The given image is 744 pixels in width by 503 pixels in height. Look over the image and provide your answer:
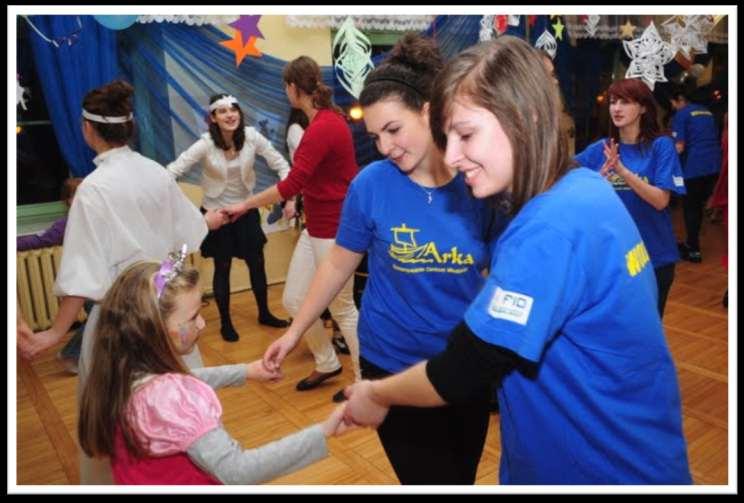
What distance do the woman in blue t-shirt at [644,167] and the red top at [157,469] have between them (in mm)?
1985

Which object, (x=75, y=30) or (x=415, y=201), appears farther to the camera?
(x=75, y=30)

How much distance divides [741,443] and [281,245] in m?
4.16

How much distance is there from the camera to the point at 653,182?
8.80 feet

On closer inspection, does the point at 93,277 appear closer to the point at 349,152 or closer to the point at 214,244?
the point at 349,152

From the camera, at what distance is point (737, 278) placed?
1384mm

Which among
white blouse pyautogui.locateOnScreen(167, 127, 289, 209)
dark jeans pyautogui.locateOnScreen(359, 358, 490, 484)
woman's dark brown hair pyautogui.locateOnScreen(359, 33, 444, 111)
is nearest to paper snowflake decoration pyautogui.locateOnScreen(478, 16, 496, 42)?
white blouse pyautogui.locateOnScreen(167, 127, 289, 209)

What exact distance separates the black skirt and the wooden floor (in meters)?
0.53

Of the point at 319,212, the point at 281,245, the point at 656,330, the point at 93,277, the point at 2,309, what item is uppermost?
the point at 656,330

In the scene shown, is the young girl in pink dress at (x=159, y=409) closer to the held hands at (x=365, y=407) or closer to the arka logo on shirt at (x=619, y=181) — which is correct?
the held hands at (x=365, y=407)

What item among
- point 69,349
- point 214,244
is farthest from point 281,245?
point 69,349

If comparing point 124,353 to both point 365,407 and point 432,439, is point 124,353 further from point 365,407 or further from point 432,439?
point 432,439

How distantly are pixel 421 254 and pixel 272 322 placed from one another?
9.37 feet

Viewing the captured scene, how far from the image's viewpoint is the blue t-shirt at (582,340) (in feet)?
3.01

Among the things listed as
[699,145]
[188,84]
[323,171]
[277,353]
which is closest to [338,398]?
[323,171]
